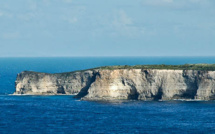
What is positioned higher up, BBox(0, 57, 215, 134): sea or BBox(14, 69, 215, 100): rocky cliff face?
BBox(14, 69, 215, 100): rocky cliff face

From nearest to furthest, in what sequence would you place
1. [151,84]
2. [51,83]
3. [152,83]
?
[151,84] < [152,83] < [51,83]

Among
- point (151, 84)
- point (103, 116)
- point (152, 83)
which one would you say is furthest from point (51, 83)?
point (103, 116)

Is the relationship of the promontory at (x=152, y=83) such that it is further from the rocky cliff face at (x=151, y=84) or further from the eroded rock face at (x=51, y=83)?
the eroded rock face at (x=51, y=83)

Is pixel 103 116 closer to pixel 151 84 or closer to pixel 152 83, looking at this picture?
pixel 151 84

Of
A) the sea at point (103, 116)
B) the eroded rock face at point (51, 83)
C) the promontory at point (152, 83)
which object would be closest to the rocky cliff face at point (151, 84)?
the promontory at point (152, 83)

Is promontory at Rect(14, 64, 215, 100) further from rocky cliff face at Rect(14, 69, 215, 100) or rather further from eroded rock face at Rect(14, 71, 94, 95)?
eroded rock face at Rect(14, 71, 94, 95)

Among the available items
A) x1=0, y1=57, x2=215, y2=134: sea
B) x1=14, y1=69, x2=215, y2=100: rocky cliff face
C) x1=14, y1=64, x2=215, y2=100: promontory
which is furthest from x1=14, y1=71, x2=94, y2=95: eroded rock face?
x1=14, y1=69, x2=215, y2=100: rocky cliff face

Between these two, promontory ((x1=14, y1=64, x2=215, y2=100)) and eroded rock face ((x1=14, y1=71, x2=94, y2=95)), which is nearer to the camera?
promontory ((x1=14, y1=64, x2=215, y2=100))

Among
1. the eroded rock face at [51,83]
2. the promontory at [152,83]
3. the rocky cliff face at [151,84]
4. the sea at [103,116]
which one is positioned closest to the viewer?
the sea at [103,116]

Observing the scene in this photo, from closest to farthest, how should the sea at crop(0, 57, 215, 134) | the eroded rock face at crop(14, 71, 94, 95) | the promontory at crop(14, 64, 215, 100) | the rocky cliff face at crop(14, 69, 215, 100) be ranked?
the sea at crop(0, 57, 215, 134), the rocky cliff face at crop(14, 69, 215, 100), the promontory at crop(14, 64, 215, 100), the eroded rock face at crop(14, 71, 94, 95)

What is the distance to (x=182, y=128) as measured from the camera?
97062 millimetres

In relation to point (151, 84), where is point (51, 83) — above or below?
below

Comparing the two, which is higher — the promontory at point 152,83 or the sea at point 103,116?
the promontory at point 152,83

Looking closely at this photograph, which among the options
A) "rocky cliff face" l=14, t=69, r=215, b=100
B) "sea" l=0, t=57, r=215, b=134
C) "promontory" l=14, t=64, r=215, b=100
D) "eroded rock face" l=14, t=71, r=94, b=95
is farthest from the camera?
"eroded rock face" l=14, t=71, r=94, b=95
